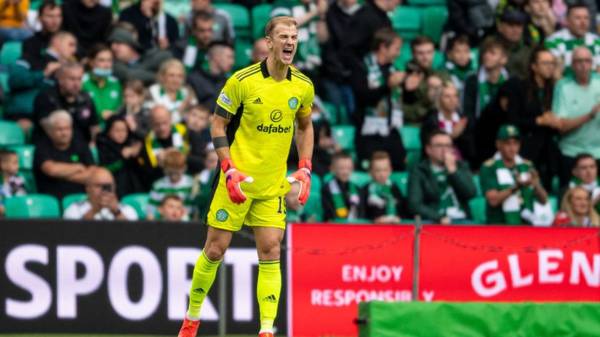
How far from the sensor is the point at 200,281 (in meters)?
10.8

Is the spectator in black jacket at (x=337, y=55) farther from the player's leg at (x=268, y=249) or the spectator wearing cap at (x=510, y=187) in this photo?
the player's leg at (x=268, y=249)

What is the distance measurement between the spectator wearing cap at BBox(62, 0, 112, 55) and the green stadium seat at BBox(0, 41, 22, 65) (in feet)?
2.16

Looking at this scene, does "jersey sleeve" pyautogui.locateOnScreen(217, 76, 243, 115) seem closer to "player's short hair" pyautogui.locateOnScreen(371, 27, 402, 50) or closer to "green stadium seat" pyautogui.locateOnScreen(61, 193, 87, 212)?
"green stadium seat" pyautogui.locateOnScreen(61, 193, 87, 212)

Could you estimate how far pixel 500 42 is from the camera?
700 inches

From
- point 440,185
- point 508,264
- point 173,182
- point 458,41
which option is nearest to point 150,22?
point 173,182

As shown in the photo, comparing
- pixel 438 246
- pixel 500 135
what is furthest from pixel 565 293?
pixel 500 135

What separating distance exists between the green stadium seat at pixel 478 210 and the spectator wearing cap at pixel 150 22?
4.24 m

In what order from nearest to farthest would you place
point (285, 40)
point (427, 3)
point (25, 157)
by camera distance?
point (285, 40), point (25, 157), point (427, 3)

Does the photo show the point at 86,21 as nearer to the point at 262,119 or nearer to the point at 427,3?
the point at 427,3

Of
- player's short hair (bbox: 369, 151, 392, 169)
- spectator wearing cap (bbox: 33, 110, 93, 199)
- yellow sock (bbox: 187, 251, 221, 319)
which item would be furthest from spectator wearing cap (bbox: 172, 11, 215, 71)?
yellow sock (bbox: 187, 251, 221, 319)

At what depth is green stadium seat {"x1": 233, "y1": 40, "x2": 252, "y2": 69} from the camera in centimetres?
1797

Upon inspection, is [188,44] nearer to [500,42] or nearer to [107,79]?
[107,79]

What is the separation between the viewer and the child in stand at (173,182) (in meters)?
15.3

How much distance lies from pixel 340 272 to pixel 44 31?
511cm
